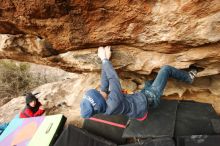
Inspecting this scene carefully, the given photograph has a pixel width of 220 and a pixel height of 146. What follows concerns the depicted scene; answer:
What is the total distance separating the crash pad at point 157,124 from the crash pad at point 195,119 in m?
0.08

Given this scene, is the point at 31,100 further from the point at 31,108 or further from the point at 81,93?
the point at 81,93

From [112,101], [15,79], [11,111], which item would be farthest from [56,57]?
[15,79]

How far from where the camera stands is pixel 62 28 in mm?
3262

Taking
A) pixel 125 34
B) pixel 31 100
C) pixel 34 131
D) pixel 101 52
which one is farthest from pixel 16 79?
pixel 125 34

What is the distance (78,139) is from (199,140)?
1.58 metres

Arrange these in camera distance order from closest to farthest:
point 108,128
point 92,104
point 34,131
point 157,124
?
point 92,104
point 157,124
point 108,128
point 34,131

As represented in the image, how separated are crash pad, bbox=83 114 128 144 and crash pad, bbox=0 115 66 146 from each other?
1.47ft

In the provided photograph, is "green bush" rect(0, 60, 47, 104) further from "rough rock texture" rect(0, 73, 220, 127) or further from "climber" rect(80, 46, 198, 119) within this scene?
"climber" rect(80, 46, 198, 119)

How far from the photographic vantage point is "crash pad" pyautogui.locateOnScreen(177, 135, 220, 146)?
3.07m

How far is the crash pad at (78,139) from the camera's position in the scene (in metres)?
3.81

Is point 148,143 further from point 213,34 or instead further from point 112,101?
point 213,34

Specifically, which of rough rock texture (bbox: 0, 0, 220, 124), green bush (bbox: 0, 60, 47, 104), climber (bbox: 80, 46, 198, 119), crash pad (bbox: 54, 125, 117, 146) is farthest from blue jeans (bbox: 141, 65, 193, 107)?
green bush (bbox: 0, 60, 47, 104)

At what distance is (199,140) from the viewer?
10.2ft

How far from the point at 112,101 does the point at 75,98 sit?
8.28 feet
